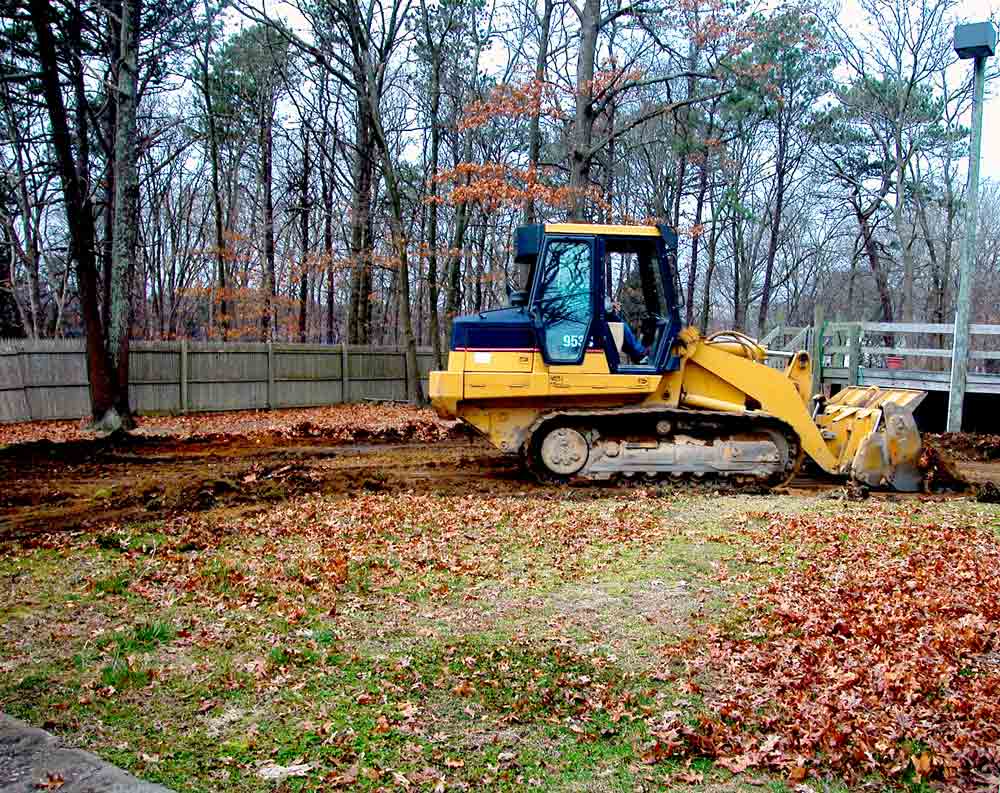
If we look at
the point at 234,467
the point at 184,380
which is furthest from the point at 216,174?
the point at 234,467

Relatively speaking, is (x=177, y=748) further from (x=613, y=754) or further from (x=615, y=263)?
(x=615, y=263)

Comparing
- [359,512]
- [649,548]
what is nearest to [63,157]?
[359,512]

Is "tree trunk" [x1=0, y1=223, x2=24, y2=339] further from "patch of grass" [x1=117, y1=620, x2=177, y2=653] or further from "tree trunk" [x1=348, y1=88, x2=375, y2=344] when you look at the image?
"patch of grass" [x1=117, y1=620, x2=177, y2=653]

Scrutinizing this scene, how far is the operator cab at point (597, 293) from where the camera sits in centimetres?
1049

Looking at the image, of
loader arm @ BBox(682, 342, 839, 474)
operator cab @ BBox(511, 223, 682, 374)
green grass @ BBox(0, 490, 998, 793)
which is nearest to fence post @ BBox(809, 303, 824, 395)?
loader arm @ BBox(682, 342, 839, 474)

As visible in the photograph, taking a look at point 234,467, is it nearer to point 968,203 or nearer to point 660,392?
point 660,392

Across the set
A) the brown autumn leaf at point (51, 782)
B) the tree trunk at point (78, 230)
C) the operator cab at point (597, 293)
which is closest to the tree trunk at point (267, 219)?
the tree trunk at point (78, 230)

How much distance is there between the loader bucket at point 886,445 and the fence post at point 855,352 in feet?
22.3

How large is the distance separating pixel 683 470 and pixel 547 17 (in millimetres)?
17042

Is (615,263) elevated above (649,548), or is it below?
above

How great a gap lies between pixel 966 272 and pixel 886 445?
6.07 m

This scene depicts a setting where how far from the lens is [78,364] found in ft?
60.7

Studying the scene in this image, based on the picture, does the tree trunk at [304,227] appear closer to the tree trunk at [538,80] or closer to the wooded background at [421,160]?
the wooded background at [421,160]

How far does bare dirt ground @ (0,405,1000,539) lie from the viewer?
9539mm
